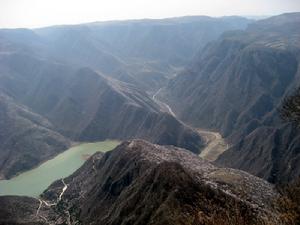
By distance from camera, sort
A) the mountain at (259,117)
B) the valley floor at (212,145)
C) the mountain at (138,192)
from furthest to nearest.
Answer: the valley floor at (212,145) → the mountain at (259,117) → the mountain at (138,192)

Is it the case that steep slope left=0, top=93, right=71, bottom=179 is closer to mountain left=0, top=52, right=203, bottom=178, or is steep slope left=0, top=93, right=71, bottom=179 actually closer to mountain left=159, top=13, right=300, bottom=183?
mountain left=0, top=52, right=203, bottom=178

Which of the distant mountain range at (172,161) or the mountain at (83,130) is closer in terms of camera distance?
the distant mountain range at (172,161)

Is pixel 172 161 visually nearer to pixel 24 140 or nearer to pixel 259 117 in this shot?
pixel 259 117

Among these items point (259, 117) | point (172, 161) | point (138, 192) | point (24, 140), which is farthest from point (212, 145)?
point (138, 192)

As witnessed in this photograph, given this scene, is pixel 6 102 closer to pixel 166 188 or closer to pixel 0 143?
pixel 0 143

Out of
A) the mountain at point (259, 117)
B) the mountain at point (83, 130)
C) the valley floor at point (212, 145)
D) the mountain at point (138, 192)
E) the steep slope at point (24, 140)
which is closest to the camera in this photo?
the mountain at point (138, 192)

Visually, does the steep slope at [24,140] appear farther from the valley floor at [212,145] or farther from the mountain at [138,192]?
the valley floor at [212,145]

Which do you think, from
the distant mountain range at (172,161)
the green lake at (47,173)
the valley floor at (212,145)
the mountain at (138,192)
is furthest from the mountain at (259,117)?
the green lake at (47,173)
